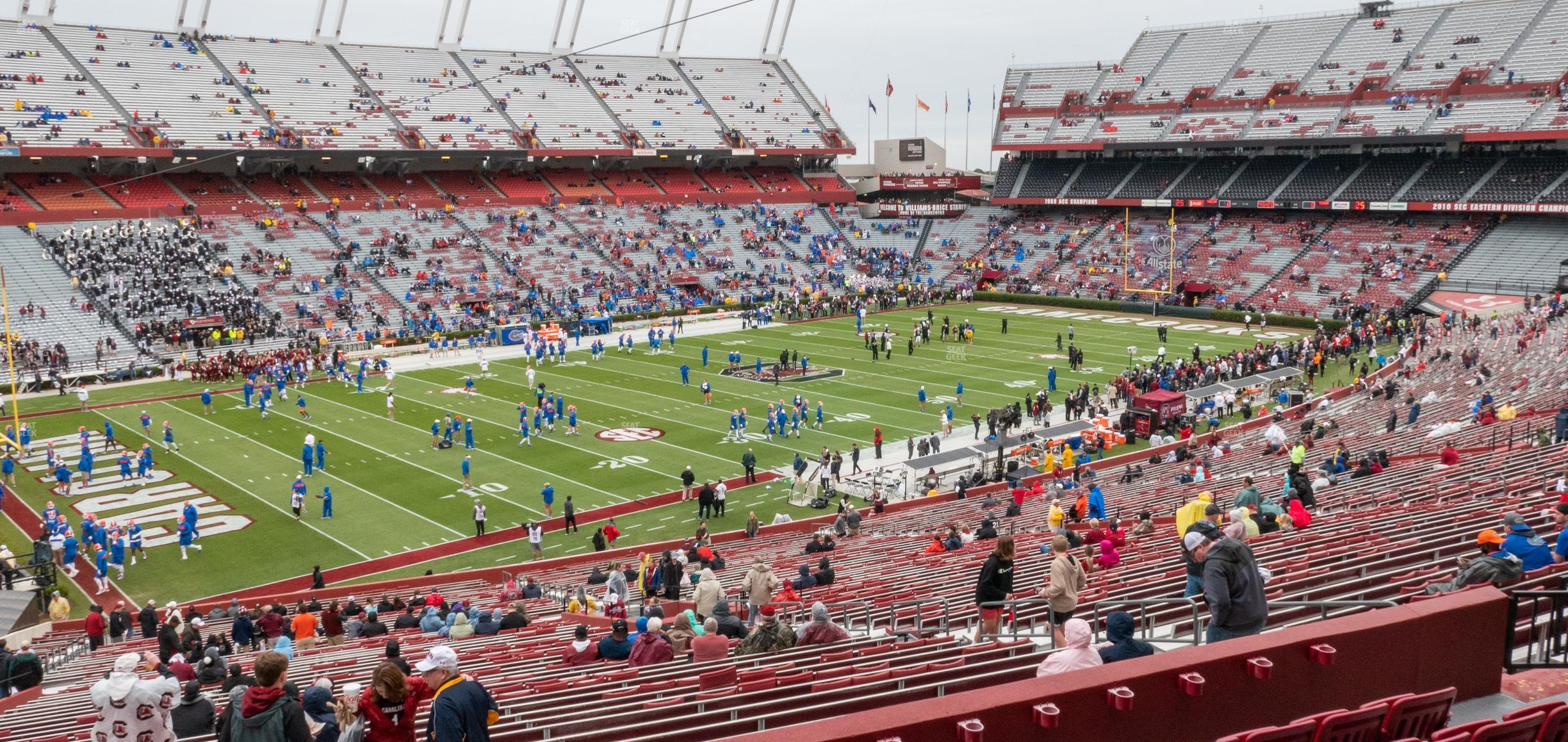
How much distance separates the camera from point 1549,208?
50750 millimetres

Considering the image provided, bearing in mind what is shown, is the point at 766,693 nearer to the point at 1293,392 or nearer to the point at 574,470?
the point at 574,470

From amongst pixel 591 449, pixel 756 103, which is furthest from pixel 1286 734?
pixel 756 103

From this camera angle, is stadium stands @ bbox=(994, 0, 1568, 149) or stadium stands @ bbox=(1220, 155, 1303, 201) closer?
stadium stands @ bbox=(994, 0, 1568, 149)

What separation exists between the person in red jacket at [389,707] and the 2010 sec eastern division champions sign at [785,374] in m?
33.0

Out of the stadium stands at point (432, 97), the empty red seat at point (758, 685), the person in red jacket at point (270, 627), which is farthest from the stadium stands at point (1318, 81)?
the empty red seat at point (758, 685)

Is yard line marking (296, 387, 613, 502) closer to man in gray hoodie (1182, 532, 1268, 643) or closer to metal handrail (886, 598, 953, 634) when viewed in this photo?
metal handrail (886, 598, 953, 634)

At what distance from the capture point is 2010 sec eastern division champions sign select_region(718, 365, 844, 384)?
39.0 m

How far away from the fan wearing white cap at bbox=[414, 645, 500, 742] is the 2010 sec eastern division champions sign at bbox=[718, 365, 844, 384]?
32819mm

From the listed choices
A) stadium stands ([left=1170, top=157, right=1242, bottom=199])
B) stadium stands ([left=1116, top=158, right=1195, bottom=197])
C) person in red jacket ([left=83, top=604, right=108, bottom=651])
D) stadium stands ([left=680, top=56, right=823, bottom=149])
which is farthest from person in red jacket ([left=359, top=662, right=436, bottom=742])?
stadium stands ([left=680, top=56, right=823, bottom=149])

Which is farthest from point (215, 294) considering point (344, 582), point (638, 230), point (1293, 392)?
point (1293, 392)

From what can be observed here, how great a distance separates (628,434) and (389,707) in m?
26.0

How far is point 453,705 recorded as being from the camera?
5.47 metres

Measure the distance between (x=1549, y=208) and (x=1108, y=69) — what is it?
29.0m

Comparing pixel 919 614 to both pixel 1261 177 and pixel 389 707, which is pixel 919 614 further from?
pixel 1261 177
